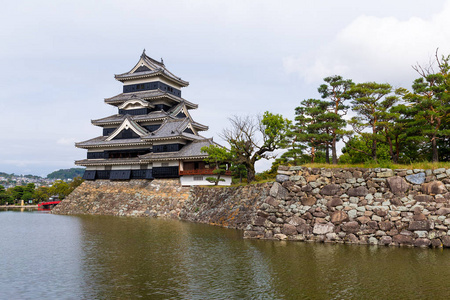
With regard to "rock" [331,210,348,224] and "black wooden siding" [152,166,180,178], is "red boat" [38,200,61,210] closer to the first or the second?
"black wooden siding" [152,166,180,178]

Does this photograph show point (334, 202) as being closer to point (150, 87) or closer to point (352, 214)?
point (352, 214)

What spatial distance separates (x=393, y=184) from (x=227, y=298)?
463 inches

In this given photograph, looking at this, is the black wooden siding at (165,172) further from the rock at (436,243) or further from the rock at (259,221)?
the rock at (436,243)

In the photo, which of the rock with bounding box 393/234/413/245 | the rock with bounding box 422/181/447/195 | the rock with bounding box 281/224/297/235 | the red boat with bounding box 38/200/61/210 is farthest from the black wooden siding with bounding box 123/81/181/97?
the rock with bounding box 393/234/413/245

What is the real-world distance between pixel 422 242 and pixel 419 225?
759 millimetres

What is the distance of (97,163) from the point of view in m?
41.0

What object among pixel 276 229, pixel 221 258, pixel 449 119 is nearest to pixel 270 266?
pixel 221 258

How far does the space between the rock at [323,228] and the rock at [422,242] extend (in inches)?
145

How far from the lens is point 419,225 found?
51.3 feet

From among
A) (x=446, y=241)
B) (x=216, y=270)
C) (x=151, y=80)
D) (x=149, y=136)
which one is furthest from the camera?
(x=151, y=80)

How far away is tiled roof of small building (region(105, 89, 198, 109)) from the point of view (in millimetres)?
42406

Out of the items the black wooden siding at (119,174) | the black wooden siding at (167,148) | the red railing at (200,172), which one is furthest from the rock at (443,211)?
the black wooden siding at (119,174)

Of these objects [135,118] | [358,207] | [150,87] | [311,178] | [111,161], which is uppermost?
[150,87]

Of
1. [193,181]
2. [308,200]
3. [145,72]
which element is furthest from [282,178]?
[145,72]
